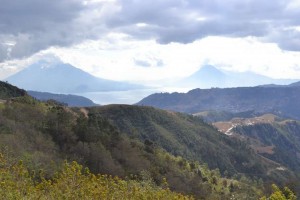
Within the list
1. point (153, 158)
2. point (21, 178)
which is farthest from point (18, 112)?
point (21, 178)

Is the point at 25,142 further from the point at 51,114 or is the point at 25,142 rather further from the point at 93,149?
the point at 51,114

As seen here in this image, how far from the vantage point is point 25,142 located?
5669cm

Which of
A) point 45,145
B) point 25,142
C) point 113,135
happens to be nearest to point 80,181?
point 25,142

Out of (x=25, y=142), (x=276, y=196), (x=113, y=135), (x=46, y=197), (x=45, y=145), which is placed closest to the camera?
(x=46, y=197)

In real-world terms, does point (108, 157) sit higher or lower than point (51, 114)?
lower

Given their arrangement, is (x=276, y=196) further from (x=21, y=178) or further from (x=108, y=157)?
(x=108, y=157)

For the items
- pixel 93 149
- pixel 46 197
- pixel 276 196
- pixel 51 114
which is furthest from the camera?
pixel 51 114

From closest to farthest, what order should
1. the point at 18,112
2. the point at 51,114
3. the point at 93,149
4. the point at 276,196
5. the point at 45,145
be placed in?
1. the point at 276,196
2. the point at 45,145
3. the point at 93,149
4. the point at 18,112
5. the point at 51,114

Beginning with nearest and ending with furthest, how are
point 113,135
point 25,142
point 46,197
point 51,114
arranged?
1. point 46,197
2. point 25,142
3. point 51,114
4. point 113,135

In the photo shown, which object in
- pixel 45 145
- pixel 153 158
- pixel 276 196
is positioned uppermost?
pixel 276 196

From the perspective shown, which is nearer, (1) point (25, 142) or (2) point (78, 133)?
(1) point (25, 142)

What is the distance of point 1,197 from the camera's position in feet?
33.1

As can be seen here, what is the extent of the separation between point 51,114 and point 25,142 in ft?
79.9

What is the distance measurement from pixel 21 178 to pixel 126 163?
68079mm
